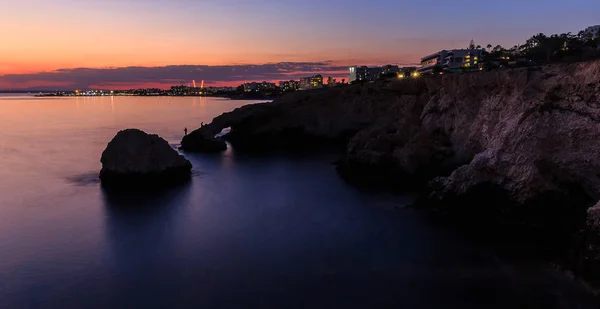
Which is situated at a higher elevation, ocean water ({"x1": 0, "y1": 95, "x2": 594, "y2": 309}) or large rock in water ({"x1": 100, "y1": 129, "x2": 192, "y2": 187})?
large rock in water ({"x1": 100, "y1": 129, "x2": 192, "y2": 187})

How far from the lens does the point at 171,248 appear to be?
17.6 metres

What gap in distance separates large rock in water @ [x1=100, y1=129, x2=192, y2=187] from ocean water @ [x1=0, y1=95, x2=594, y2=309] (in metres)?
1.54

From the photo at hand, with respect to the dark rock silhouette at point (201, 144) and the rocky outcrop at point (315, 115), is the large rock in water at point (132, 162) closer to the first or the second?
the dark rock silhouette at point (201, 144)

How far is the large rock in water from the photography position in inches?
1107

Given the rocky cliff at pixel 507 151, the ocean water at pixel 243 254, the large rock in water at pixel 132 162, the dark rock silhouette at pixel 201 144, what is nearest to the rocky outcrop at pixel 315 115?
the dark rock silhouette at pixel 201 144

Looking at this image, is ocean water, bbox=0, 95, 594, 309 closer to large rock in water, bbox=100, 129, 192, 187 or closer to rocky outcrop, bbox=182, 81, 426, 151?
large rock in water, bbox=100, 129, 192, 187

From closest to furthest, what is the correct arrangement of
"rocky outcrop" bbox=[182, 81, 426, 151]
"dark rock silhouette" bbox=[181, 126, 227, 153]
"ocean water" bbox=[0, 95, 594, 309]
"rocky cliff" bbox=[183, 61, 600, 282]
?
"ocean water" bbox=[0, 95, 594, 309] < "rocky cliff" bbox=[183, 61, 600, 282] < "dark rock silhouette" bbox=[181, 126, 227, 153] < "rocky outcrop" bbox=[182, 81, 426, 151]

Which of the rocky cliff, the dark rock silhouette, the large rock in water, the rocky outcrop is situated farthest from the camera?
the rocky outcrop

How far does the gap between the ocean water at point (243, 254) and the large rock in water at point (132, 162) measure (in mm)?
1545

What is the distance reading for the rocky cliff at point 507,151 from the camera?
671 inches

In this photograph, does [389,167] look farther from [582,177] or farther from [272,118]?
[272,118]

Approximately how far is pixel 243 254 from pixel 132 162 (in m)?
14.8

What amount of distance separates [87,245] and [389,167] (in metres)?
19.5

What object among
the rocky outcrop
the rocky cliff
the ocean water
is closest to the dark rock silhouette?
the rocky outcrop
